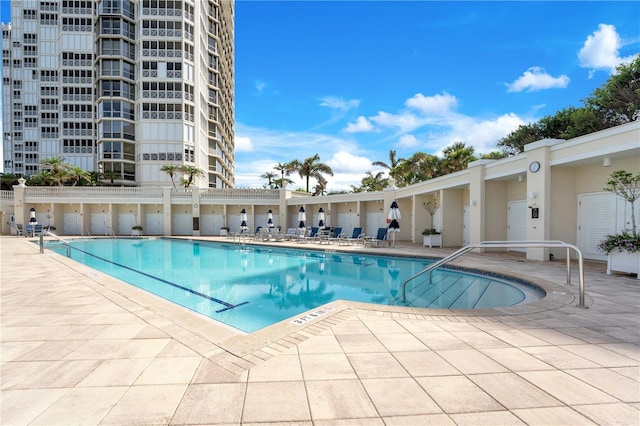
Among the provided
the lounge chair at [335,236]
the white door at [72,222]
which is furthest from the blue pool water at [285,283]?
the white door at [72,222]

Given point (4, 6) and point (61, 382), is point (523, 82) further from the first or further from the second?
point (4, 6)

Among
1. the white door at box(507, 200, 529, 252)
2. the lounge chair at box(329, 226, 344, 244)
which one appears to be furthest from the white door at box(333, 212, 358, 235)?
the white door at box(507, 200, 529, 252)

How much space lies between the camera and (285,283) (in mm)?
8445

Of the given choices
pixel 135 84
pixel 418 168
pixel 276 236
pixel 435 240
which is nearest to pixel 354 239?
pixel 435 240

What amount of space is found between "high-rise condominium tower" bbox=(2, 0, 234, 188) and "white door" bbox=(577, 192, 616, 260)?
1118 inches

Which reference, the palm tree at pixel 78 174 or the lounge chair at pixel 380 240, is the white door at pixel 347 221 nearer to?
the lounge chair at pixel 380 240

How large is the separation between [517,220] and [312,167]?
20753 mm

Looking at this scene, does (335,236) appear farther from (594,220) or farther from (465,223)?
(594,220)

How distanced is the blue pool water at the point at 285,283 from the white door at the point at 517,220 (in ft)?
14.6

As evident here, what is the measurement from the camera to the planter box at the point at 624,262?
6.82 metres

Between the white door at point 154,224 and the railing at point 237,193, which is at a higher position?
the railing at point 237,193

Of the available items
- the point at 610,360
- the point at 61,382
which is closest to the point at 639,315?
the point at 610,360

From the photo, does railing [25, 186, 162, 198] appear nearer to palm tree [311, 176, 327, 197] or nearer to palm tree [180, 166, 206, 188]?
palm tree [180, 166, 206, 188]

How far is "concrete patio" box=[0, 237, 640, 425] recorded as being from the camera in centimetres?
205
